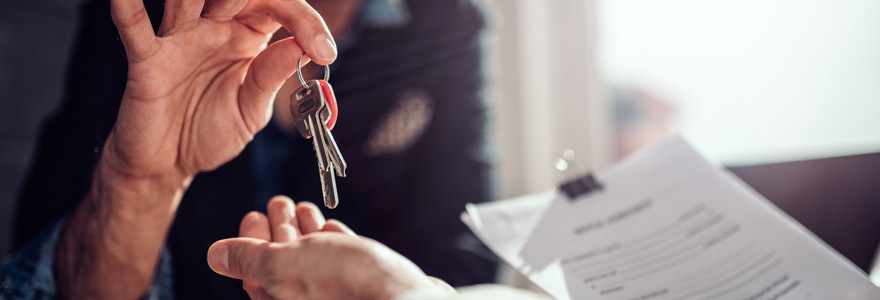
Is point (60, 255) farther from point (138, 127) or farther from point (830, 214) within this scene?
point (830, 214)

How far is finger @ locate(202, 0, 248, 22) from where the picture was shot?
0.28 meters

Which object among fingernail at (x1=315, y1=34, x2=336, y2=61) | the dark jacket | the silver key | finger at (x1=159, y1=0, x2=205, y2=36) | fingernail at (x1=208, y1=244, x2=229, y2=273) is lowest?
the dark jacket

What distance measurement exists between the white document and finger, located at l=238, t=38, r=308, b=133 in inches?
6.4

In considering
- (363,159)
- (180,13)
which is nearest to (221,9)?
→ (180,13)

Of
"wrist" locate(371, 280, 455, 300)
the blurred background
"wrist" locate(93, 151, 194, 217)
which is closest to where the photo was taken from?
"wrist" locate(371, 280, 455, 300)

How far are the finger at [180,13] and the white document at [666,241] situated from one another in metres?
0.22

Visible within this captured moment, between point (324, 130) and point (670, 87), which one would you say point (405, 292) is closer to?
point (324, 130)

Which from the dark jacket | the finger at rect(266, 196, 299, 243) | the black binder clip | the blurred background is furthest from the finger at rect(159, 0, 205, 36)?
the blurred background

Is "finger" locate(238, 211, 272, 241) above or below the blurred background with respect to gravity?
above

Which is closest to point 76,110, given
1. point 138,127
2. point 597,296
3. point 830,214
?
point 138,127

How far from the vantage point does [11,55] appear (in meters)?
0.74

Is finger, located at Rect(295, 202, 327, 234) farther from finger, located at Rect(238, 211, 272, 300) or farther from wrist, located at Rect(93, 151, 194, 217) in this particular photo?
wrist, located at Rect(93, 151, 194, 217)

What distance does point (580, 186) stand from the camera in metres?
0.38

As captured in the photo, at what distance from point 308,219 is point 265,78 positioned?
9cm
